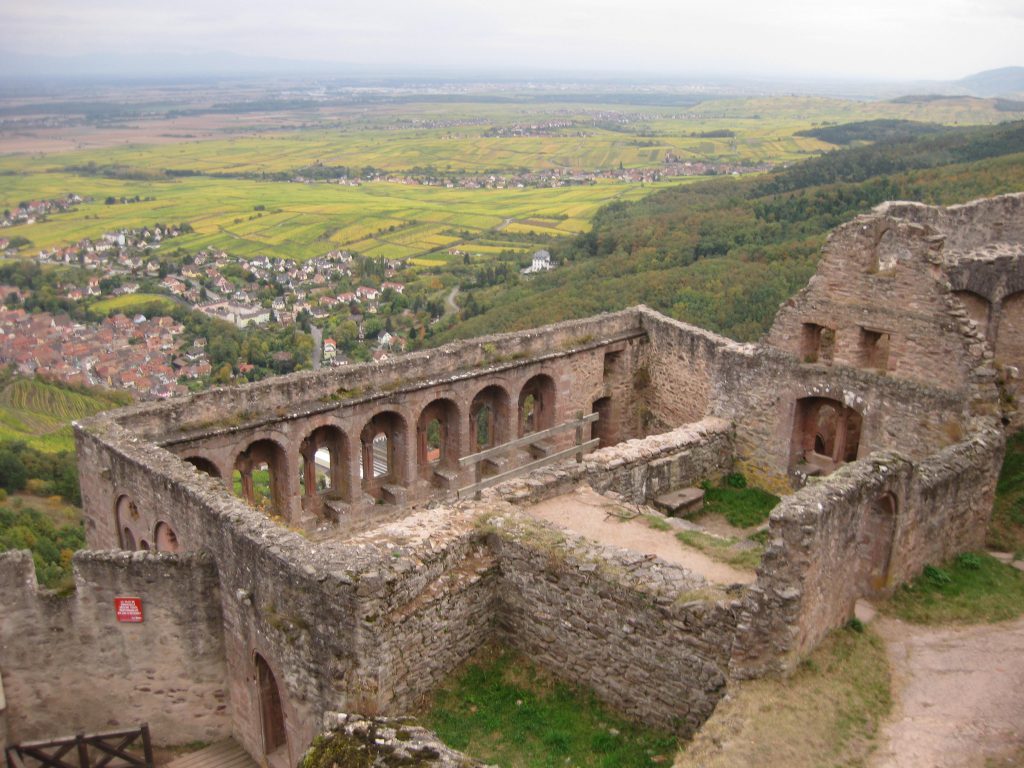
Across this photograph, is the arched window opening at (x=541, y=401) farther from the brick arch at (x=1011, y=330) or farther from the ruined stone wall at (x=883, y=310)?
the brick arch at (x=1011, y=330)

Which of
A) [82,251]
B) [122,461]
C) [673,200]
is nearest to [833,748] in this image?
[122,461]

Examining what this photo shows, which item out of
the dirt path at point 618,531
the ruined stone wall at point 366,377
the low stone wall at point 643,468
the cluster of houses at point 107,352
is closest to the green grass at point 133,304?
the cluster of houses at point 107,352

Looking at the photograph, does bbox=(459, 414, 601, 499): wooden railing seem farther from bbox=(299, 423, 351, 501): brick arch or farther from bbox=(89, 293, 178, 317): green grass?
bbox=(89, 293, 178, 317): green grass

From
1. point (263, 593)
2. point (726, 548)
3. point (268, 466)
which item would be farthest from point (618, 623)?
point (268, 466)

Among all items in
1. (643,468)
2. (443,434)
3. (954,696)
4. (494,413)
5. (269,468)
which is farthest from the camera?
(494,413)

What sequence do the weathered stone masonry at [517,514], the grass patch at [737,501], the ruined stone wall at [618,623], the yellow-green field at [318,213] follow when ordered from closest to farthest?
the ruined stone wall at [618,623] < the weathered stone masonry at [517,514] < the grass patch at [737,501] < the yellow-green field at [318,213]

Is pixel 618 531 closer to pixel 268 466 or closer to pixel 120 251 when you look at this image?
pixel 268 466
